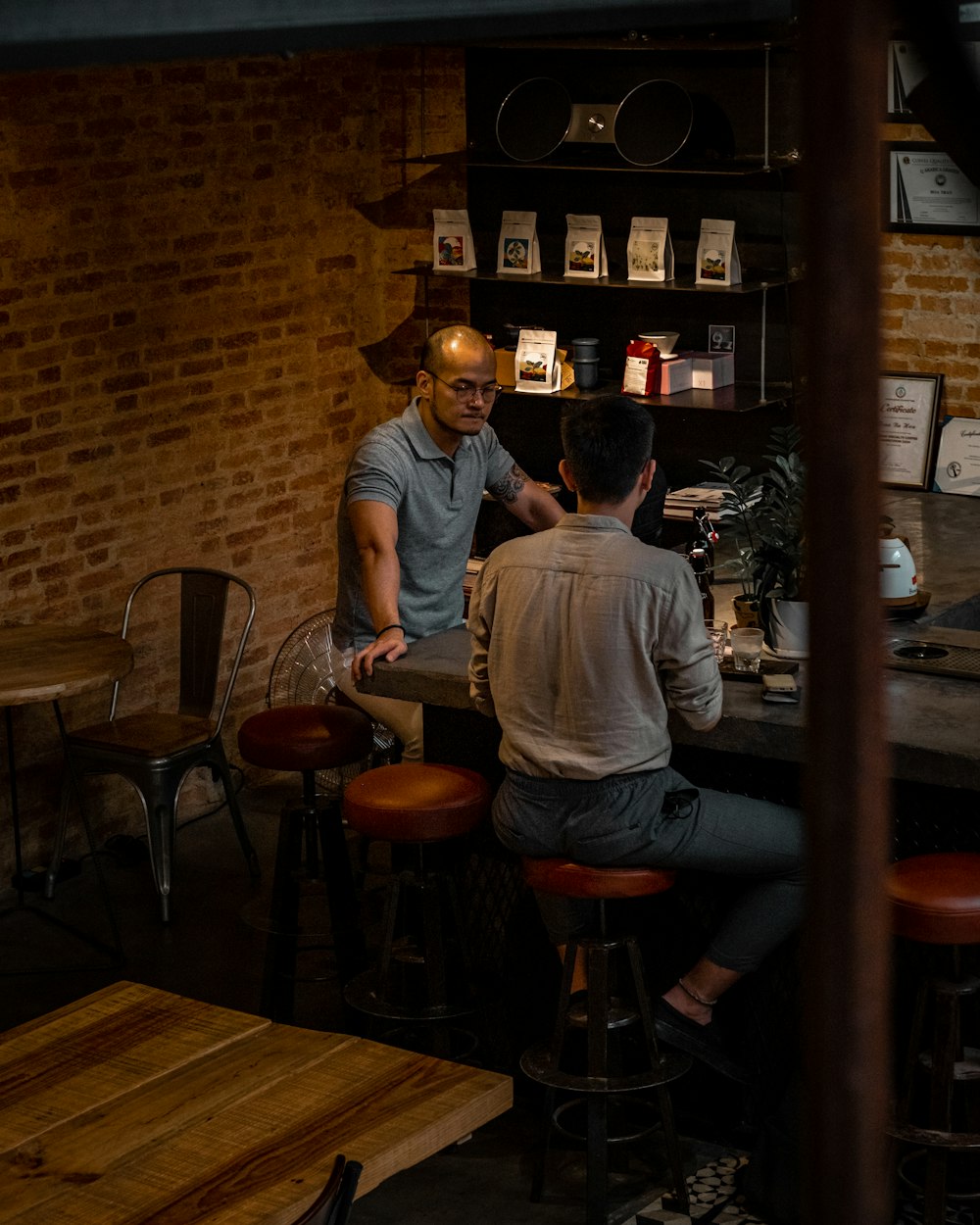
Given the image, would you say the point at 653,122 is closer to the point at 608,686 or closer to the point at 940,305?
the point at 940,305

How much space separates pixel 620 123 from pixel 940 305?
1.28 metres

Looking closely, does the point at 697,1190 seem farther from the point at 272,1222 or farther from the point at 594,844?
the point at 272,1222

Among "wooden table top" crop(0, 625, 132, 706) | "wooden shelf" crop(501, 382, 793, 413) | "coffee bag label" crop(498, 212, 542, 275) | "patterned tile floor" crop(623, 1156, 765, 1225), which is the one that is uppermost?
"coffee bag label" crop(498, 212, 542, 275)

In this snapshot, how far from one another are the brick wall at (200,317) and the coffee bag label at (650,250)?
85cm

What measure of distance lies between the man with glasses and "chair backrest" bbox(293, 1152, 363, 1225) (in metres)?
2.15

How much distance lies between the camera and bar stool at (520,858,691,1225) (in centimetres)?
356

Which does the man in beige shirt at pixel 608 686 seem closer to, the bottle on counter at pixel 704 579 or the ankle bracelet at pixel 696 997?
the ankle bracelet at pixel 696 997

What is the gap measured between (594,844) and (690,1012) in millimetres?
538

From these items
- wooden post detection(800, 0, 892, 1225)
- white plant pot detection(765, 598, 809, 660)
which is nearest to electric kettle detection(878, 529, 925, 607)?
white plant pot detection(765, 598, 809, 660)

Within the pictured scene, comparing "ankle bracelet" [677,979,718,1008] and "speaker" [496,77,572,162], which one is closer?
"ankle bracelet" [677,979,718,1008]

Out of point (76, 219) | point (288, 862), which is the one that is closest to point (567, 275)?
point (76, 219)

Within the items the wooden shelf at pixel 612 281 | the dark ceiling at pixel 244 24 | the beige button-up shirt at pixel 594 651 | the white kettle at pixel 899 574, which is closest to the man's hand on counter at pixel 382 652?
the beige button-up shirt at pixel 594 651

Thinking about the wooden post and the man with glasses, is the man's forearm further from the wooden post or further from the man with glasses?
the wooden post

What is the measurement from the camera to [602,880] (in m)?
3.54
